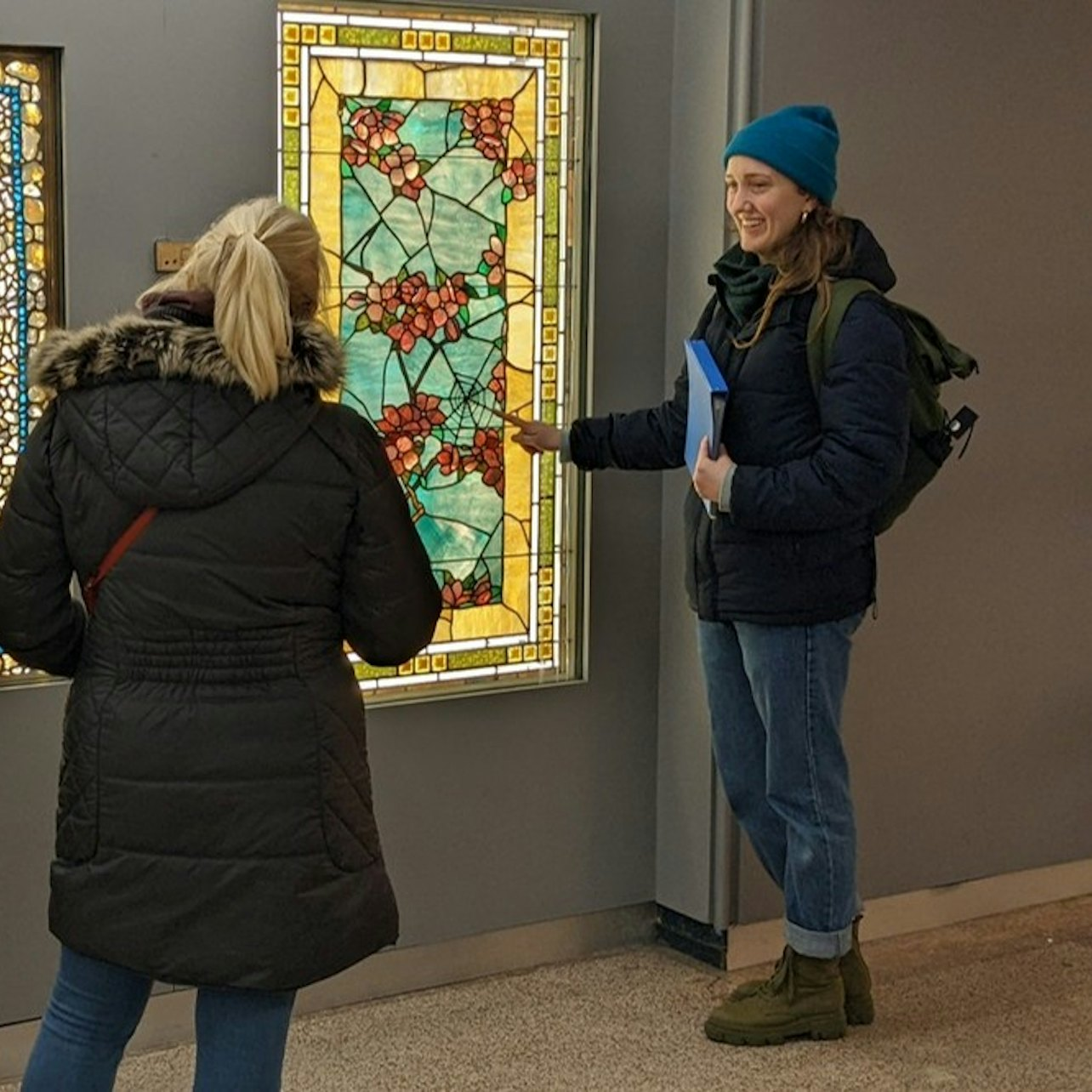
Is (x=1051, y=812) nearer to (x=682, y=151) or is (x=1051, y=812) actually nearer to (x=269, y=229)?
(x=682, y=151)

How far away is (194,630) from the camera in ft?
7.88

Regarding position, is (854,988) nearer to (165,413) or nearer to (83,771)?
(83,771)

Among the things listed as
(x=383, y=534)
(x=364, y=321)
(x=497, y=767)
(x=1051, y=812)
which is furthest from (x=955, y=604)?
(x=383, y=534)

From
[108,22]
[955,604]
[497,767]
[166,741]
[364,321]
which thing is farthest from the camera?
[955,604]

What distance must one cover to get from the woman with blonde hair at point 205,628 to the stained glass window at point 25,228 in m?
0.72

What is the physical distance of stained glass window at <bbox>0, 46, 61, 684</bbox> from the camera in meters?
3.12

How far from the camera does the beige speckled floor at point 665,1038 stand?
3.38 meters

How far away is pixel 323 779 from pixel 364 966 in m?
1.30

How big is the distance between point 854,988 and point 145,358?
6.10 ft

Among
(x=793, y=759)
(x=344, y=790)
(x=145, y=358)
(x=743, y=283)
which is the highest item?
(x=743, y=283)

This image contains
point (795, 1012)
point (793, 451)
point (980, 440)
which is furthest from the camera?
point (980, 440)

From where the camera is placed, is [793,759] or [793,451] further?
[793,759]

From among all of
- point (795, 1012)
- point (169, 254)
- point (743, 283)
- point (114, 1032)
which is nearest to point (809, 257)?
point (743, 283)

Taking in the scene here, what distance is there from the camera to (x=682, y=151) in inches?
148
